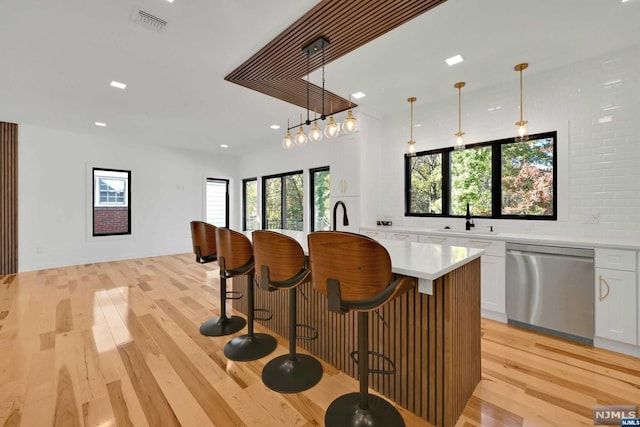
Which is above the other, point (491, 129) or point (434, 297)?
point (491, 129)

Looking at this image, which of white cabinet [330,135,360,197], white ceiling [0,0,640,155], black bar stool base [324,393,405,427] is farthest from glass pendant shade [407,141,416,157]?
black bar stool base [324,393,405,427]

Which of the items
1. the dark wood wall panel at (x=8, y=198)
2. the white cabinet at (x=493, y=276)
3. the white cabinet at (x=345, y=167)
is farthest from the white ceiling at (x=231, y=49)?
the white cabinet at (x=493, y=276)

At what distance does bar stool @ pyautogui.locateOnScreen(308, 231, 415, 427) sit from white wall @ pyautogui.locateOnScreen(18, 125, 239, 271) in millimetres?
6561

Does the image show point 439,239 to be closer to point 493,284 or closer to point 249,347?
point 493,284

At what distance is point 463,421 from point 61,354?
3.08 metres

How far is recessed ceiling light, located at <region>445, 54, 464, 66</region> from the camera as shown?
2770mm

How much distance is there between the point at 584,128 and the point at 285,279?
3529 millimetres

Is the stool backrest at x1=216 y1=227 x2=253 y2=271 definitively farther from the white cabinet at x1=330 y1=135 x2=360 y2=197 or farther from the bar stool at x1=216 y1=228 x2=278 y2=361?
the white cabinet at x1=330 y1=135 x2=360 y2=197

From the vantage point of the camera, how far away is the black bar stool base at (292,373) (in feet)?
6.07

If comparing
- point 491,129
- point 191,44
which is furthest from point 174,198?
point 491,129

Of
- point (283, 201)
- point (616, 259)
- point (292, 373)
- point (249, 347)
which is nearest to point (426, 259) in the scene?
point (292, 373)

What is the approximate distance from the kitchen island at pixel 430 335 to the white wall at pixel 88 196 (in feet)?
20.7

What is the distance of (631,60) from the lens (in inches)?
104

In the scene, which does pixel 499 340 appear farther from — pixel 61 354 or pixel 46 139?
pixel 46 139
